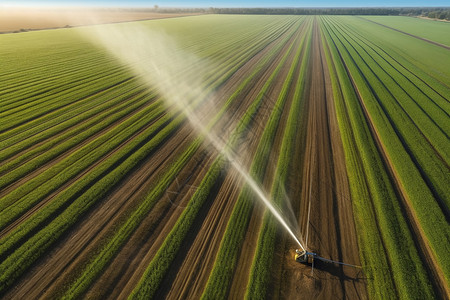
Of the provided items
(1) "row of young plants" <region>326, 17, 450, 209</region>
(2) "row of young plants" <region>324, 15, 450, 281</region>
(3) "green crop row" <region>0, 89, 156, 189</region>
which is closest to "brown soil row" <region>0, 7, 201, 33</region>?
(3) "green crop row" <region>0, 89, 156, 189</region>

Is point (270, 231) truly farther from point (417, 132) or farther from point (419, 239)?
point (417, 132)

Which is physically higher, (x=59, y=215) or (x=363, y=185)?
(x=59, y=215)

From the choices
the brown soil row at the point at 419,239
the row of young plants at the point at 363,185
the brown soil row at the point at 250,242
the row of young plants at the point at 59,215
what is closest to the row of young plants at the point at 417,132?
the brown soil row at the point at 419,239

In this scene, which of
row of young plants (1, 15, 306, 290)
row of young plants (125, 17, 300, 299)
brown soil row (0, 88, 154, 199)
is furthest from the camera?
brown soil row (0, 88, 154, 199)

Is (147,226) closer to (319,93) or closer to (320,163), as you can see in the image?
(320,163)

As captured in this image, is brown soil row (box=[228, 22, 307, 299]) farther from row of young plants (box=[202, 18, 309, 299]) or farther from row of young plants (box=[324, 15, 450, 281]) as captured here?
row of young plants (box=[324, 15, 450, 281])

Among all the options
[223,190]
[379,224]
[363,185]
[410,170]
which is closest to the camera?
[379,224]

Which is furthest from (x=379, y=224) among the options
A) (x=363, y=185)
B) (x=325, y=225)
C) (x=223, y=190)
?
(x=223, y=190)
